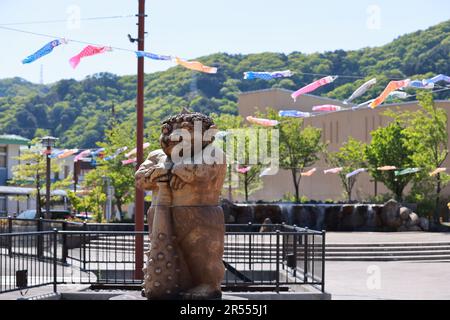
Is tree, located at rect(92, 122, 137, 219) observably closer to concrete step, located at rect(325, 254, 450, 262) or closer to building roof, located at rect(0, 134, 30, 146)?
building roof, located at rect(0, 134, 30, 146)

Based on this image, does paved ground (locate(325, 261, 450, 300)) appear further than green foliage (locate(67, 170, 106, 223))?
No

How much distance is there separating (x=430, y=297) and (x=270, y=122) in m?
17.5

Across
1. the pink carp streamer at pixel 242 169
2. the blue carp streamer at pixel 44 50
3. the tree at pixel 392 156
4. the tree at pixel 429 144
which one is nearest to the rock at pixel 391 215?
the tree at pixel 429 144

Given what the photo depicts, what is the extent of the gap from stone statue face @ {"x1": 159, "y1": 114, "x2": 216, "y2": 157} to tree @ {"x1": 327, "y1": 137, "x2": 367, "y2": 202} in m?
37.2

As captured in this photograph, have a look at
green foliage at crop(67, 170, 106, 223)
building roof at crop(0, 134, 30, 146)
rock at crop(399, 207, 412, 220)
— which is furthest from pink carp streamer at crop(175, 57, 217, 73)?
building roof at crop(0, 134, 30, 146)

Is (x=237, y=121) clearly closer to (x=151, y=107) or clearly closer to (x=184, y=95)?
(x=151, y=107)

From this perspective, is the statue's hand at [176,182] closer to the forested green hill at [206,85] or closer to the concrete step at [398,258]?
the concrete step at [398,258]

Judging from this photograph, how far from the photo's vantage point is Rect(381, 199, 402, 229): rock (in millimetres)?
37125

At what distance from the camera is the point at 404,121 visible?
159 feet

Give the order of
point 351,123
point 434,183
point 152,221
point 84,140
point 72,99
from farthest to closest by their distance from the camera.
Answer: point 72,99 → point 84,140 → point 351,123 → point 434,183 → point 152,221

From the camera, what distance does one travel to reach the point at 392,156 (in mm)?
45312

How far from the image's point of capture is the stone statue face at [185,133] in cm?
1138

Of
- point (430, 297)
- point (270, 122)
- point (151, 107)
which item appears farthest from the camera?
point (151, 107)

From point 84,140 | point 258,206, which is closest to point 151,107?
point 84,140
